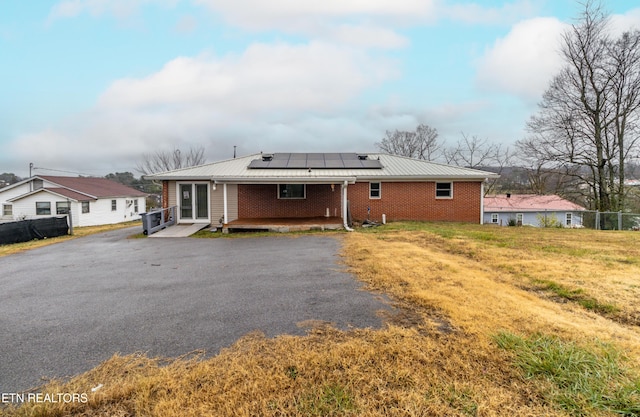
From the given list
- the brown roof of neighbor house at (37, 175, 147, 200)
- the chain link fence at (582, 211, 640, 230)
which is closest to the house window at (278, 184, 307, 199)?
the chain link fence at (582, 211, 640, 230)

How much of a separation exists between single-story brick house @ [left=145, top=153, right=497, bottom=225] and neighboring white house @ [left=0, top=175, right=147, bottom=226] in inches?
726

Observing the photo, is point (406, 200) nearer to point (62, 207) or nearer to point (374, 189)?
point (374, 189)

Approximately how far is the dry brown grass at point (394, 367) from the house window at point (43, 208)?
31395mm

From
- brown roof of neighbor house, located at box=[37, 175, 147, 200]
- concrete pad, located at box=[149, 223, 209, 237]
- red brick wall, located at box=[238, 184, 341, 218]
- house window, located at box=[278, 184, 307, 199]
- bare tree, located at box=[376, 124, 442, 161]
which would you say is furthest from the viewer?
bare tree, located at box=[376, 124, 442, 161]

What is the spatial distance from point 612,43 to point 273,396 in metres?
26.0

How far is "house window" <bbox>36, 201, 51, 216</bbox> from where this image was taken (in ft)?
83.0

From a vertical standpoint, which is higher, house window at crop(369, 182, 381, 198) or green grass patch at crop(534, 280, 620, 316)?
house window at crop(369, 182, 381, 198)

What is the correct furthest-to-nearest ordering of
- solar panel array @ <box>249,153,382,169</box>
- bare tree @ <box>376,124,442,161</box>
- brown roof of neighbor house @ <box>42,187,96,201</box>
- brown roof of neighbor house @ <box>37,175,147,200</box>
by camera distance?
1. bare tree @ <box>376,124,442,161</box>
2. brown roof of neighbor house @ <box>37,175,147,200</box>
3. brown roof of neighbor house @ <box>42,187,96,201</box>
4. solar panel array @ <box>249,153,382,169</box>

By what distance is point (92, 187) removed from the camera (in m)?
30.0

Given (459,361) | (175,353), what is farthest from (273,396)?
(459,361)

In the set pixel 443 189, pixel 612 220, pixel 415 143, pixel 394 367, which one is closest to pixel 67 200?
pixel 443 189

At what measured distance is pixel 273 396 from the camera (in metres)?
2.11

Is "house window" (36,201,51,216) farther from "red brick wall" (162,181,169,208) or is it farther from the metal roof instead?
the metal roof

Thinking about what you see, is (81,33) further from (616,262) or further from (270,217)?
(616,262)
